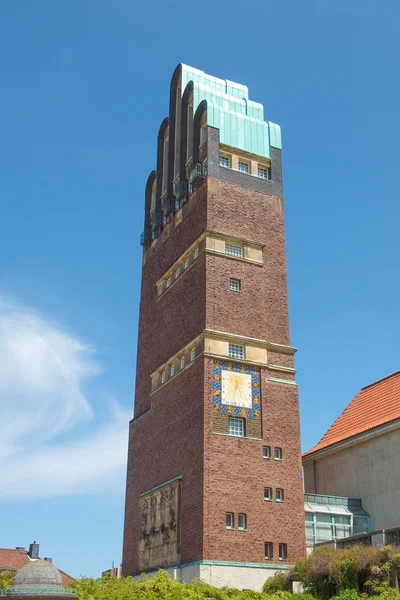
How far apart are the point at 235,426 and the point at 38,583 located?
26.5 metres

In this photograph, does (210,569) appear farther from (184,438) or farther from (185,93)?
(185,93)

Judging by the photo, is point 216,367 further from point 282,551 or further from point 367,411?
point 367,411

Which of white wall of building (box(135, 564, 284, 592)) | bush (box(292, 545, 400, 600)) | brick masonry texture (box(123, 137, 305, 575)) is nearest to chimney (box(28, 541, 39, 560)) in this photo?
brick masonry texture (box(123, 137, 305, 575))

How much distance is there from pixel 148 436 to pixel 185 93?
2251cm

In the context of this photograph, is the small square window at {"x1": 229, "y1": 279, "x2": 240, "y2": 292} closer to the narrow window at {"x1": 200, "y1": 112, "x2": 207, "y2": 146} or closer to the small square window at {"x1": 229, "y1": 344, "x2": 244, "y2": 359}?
the small square window at {"x1": 229, "y1": 344, "x2": 244, "y2": 359}

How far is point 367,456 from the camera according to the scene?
42281 millimetres

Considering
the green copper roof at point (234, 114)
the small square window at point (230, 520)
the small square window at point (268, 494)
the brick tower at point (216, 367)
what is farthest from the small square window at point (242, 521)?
the green copper roof at point (234, 114)

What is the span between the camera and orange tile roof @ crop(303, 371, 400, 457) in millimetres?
43562

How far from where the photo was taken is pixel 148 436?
147 feet

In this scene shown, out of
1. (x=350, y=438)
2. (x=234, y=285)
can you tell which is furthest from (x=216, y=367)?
(x=350, y=438)

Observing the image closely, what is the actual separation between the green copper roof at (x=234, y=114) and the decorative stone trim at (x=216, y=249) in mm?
6558

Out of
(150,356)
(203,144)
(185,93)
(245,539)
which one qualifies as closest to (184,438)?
(245,539)

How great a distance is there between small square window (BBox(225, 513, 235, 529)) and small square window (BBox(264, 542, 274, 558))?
196cm

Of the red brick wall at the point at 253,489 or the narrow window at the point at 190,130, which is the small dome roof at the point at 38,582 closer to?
the red brick wall at the point at 253,489
